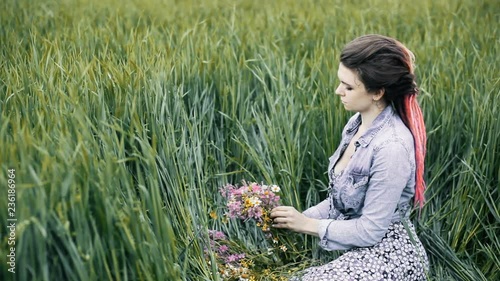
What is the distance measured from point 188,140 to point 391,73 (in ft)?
2.67

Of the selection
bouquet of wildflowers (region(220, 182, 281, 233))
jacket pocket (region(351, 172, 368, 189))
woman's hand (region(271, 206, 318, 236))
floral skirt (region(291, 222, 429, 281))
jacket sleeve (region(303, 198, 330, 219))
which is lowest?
floral skirt (region(291, 222, 429, 281))

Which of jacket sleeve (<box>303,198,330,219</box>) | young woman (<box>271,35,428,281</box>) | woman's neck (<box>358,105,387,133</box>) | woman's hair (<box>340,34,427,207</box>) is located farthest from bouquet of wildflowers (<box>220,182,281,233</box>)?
woman's hair (<box>340,34,427,207</box>)

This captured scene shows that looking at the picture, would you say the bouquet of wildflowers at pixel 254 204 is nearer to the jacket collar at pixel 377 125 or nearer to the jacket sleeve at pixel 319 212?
the jacket sleeve at pixel 319 212

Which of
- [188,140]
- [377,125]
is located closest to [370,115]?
[377,125]

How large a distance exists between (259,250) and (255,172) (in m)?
0.39

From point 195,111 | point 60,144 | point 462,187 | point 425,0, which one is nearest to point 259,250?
point 195,111

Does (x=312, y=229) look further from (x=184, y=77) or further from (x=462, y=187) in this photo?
(x=184, y=77)

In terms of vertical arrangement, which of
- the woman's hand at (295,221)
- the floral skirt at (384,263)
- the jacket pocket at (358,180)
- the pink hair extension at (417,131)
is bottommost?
the floral skirt at (384,263)

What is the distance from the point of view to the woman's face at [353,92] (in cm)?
231

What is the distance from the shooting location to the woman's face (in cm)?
231

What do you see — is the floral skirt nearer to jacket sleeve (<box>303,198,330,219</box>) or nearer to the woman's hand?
the woman's hand

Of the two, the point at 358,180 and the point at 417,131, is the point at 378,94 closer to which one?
the point at 417,131

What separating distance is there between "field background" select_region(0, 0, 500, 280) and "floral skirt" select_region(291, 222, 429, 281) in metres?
0.30

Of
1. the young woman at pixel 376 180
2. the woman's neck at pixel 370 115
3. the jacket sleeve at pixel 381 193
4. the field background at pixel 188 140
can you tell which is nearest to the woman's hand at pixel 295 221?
the young woman at pixel 376 180
